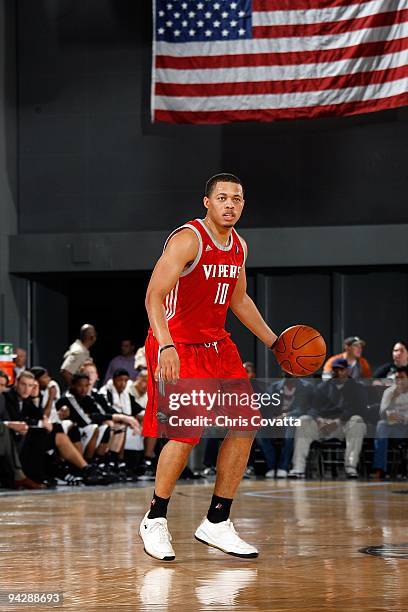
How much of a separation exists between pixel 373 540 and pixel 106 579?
2224 millimetres

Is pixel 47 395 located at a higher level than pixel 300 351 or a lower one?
lower

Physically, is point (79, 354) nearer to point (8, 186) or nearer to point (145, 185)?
point (145, 185)

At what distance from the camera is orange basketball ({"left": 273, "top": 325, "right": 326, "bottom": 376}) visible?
642 cm

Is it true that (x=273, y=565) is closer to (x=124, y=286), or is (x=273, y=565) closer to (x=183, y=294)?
(x=183, y=294)

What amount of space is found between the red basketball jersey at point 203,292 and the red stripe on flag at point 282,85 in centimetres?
1045

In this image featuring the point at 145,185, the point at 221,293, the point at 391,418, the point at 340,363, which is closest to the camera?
the point at 221,293

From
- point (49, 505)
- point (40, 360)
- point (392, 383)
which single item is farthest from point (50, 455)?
point (40, 360)

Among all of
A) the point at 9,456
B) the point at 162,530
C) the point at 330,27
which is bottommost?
the point at 9,456

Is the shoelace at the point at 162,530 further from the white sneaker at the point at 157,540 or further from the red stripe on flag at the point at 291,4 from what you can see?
the red stripe on flag at the point at 291,4

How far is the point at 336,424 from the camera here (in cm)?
1416

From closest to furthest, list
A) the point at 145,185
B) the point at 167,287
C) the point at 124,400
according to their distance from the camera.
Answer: the point at 167,287
the point at 124,400
the point at 145,185

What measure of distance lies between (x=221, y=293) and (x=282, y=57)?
1124cm

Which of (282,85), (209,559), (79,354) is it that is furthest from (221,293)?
(282,85)

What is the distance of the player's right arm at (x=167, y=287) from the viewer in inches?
231
